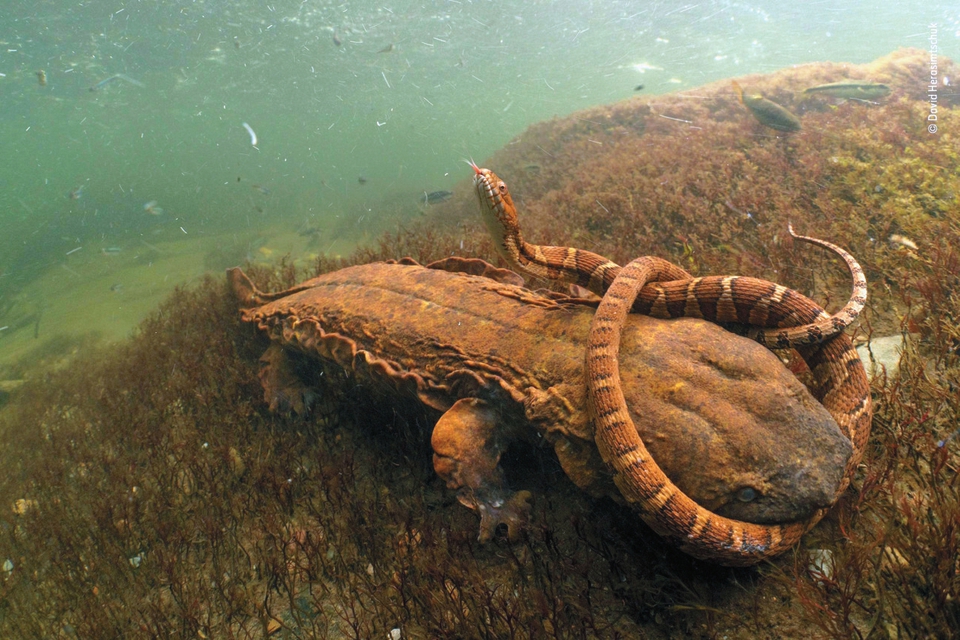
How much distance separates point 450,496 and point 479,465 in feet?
2.74

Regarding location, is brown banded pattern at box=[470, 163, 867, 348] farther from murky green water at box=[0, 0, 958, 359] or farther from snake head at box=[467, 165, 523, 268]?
murky green water at box=[0, 0, 958, 359]

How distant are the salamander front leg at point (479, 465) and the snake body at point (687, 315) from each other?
34.1 inches

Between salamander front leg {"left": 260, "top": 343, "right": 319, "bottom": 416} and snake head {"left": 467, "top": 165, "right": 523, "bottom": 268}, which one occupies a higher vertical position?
snake head {"left": 467, "top": 165, "right": 523, "bottom": 268}

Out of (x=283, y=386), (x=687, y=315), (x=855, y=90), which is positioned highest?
(x=687, y=315)

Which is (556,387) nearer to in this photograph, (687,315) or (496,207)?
(687,315)

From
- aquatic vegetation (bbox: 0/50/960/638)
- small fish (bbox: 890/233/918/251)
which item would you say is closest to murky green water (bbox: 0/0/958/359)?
aquatic vegetation (bbox: 0/50/960/638)

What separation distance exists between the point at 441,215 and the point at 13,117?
62402 millimetres

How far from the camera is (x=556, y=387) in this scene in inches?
115

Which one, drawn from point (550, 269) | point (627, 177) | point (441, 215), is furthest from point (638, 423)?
point (441, 215)

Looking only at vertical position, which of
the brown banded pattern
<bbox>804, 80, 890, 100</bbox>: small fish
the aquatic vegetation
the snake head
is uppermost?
the snake head

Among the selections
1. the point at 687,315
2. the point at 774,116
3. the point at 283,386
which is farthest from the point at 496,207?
the point at 774,116

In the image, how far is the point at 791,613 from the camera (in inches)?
90.9

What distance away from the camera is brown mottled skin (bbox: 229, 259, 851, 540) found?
234 centimetres

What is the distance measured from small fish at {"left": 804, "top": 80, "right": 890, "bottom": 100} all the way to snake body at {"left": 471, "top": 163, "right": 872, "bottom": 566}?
11937 millimetres
